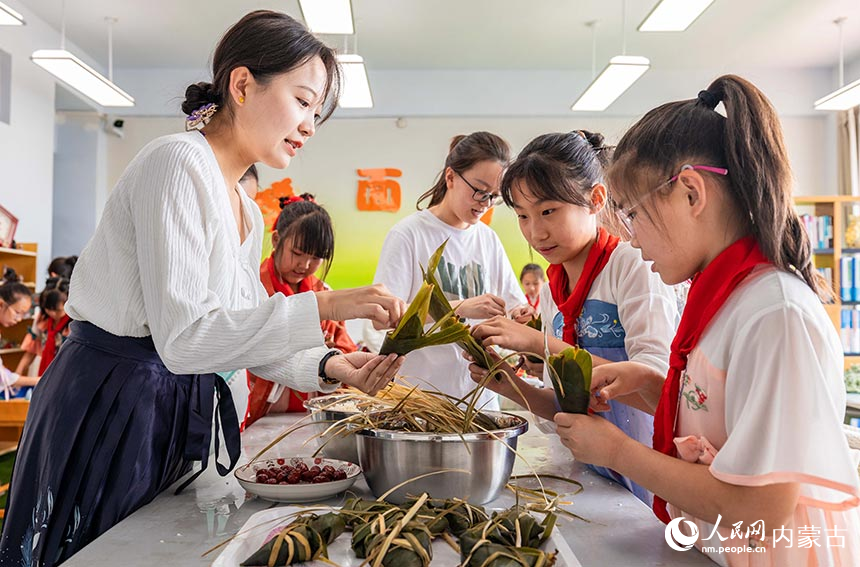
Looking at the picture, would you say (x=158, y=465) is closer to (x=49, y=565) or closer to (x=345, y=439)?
(x=49, y=565)

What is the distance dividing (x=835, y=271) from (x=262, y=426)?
636 cm

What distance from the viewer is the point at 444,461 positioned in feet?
4.03

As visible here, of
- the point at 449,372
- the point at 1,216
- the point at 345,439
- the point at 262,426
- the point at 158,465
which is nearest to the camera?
the point at 158,465

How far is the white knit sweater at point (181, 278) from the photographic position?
129cm

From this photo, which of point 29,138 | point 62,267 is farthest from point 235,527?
point 29,138

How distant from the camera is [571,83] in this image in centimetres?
762

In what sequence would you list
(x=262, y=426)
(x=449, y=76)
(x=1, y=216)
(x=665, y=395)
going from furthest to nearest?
(x=449, y=76) < (x=1, y=216) < (x=262, y=426) < (x=665, y=395)

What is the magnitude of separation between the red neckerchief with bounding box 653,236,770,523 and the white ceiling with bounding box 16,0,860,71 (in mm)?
5001

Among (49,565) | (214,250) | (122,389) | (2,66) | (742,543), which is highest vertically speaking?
(2,66)

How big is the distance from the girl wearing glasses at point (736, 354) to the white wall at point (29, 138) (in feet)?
20.5

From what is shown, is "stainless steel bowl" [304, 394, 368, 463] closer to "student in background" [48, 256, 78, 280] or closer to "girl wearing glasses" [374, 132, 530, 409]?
"girl wearing glasses" [374, 132, 530, 409]

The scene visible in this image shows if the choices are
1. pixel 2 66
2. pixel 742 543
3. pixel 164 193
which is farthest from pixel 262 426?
pixel 2 66

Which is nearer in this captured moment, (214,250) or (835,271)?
(214,250)

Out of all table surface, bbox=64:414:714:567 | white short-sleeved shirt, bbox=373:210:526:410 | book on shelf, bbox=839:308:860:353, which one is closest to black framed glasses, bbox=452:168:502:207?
white short-sleeved shirt, bbox=373:210:526:410
